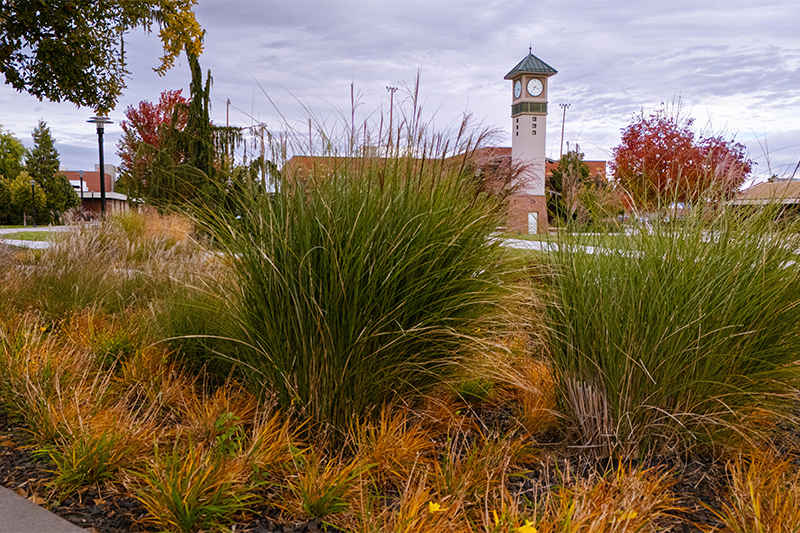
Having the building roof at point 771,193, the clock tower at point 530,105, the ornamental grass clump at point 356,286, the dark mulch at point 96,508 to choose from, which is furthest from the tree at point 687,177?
the clock tower at point 530,105

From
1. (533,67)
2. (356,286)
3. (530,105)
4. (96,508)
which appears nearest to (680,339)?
(356,286)

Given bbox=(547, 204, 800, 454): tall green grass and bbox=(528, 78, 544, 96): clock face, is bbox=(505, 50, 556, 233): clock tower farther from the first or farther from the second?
bbox=(547, 204, 800, 454): tall green grass

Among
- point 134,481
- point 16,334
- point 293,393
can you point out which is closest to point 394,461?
point 293,393

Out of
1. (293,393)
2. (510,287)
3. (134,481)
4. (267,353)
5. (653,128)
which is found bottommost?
(134,481)

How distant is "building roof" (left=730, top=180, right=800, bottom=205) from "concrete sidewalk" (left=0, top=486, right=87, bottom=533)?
9.98 feet

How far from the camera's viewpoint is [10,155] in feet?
126

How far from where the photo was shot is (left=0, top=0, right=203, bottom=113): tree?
6367 mm

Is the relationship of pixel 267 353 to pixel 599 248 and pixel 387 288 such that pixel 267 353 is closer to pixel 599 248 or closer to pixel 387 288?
pixel 387 288

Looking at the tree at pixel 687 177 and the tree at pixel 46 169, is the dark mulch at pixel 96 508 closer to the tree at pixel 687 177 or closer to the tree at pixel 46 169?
the tree at pixel 687 177

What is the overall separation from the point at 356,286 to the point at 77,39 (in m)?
6.92

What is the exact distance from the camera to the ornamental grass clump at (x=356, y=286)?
2027mm

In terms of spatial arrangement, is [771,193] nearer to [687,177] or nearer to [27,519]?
[687,177]

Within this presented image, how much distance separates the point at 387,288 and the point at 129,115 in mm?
23647

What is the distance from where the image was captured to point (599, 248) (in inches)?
94.8
